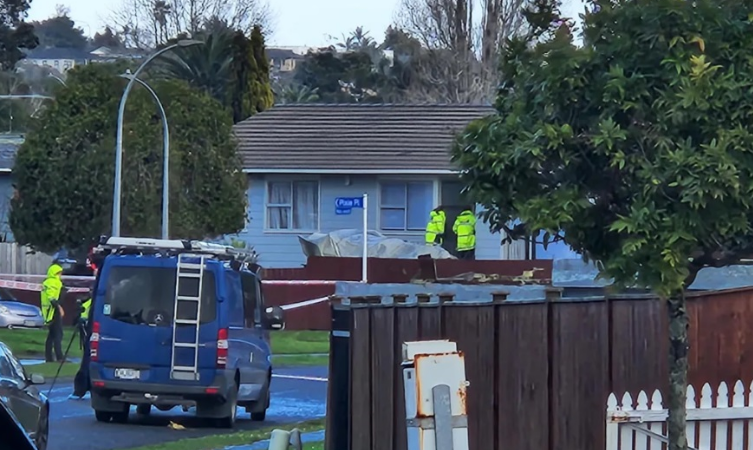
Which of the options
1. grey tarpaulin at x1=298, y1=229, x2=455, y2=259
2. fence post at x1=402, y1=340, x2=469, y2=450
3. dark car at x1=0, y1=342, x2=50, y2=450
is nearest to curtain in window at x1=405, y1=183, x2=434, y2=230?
grey tarpaulin at x1=298, y1=229, x2=455, y2=259

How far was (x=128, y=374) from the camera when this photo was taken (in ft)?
53.7

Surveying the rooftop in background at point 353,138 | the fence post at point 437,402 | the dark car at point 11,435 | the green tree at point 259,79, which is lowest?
the fence post at point 437,402

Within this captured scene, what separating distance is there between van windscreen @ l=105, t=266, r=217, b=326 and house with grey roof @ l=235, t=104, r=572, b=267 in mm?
22202

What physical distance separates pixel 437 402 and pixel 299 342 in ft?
73.2

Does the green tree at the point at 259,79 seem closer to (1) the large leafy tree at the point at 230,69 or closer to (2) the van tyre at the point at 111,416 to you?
(1) the large leafy tree at the point at 230,69

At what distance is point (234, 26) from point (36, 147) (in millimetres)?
36389

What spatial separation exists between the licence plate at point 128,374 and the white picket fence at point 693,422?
8.83 metres

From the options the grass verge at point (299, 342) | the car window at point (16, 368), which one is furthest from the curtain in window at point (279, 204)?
the car window at point (16, 368)

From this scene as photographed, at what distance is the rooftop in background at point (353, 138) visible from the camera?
38.9 metres

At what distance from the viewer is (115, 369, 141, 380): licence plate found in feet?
53.6

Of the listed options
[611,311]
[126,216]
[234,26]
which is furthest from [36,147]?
[234,26]

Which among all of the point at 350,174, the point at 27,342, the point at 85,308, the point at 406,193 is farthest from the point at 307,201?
the point at 85,308

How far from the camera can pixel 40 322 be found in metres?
32.7

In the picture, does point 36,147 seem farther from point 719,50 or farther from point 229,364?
point 719,50
